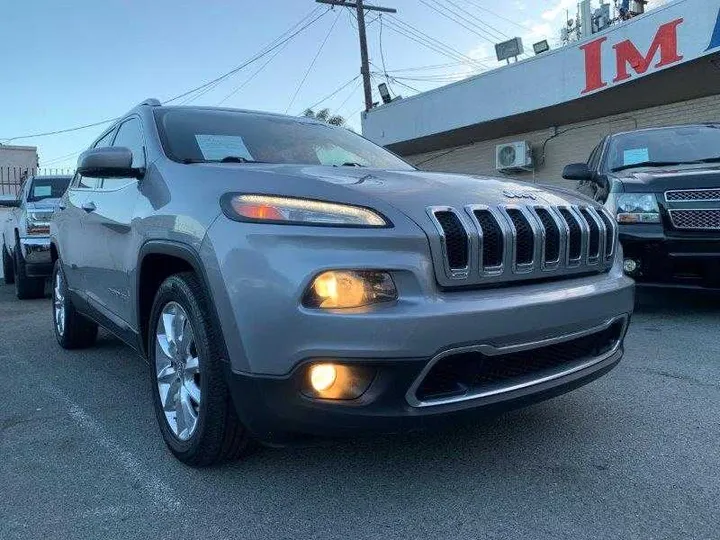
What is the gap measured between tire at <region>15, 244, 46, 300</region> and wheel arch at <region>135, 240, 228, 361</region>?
261 inches

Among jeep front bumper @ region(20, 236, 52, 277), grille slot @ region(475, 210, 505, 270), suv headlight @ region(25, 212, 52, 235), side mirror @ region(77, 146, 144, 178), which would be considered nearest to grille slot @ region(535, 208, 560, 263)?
grille slot @ region(475, 210, 505, 270)

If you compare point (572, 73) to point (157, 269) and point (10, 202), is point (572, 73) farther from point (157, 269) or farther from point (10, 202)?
point (157, 269)

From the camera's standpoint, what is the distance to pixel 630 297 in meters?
2.76

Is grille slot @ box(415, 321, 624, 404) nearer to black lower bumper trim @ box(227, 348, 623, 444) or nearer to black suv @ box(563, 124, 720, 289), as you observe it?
black lower bumper trim @ box(227, 348, 623, 444)

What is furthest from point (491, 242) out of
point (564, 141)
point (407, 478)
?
point (564, 141)

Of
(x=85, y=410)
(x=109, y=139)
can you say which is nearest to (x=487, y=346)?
(x=85, y=410)

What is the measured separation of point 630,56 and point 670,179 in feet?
20.5

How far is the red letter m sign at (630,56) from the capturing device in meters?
9.63

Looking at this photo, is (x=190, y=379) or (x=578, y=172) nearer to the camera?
(x=190, y=379)

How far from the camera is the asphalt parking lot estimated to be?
83.1 inches

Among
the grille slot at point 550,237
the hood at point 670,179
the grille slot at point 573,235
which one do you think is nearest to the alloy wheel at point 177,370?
the grille slot at point 550,237

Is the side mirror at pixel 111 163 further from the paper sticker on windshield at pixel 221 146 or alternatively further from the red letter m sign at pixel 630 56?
the red letter m sign at pixel 630 56

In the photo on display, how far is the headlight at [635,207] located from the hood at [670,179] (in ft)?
0.17

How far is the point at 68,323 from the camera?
15.9 ft
